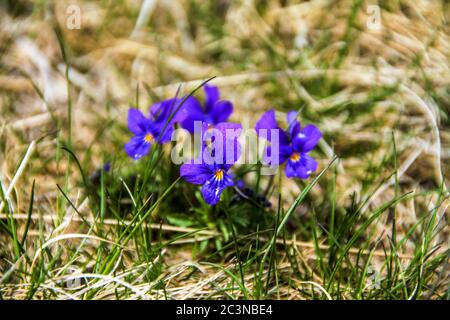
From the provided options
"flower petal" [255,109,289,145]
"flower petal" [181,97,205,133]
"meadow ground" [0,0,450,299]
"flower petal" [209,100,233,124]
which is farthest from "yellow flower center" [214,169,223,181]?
"flower petal" [209,100,233,124]

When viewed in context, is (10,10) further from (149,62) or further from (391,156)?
(391,156)

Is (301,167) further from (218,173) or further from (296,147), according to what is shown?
(218,173)

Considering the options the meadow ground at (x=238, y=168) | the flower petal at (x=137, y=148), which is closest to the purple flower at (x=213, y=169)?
the meadow ground at (x=238, y=168)

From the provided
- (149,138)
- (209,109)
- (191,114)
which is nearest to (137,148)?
(149,138)

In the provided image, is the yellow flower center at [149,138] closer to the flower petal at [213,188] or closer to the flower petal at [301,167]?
the flower petal at [213,188]

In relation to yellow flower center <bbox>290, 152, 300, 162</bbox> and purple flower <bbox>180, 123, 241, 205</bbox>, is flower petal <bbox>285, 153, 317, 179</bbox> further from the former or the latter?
purple flower <bbox>180, 123, 241, 205</bbox>
